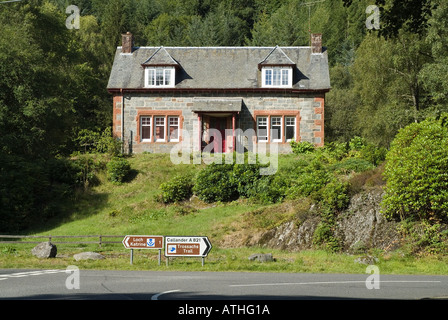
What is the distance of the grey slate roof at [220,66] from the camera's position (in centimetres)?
4166

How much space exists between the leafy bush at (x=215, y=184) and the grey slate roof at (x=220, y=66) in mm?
9732

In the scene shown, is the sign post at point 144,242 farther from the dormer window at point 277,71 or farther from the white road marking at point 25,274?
the dormer window at point 277,71

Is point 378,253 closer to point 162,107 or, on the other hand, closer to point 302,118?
point 302,118

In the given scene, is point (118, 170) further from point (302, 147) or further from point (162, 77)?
point (302, 147)

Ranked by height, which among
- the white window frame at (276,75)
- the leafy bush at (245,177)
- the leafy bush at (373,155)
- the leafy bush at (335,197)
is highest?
the white window frame at (276,75)

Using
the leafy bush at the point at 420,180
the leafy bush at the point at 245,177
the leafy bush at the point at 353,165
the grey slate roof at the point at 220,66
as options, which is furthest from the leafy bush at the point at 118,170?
the leafy bush at the point at 420,180

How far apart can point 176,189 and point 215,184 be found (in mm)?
2170

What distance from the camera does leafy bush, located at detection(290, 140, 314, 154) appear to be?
131 ft

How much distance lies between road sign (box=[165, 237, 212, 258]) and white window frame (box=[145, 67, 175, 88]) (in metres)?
23.2

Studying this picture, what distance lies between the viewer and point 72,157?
39031 mm

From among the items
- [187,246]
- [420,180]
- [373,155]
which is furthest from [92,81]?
[420,180]

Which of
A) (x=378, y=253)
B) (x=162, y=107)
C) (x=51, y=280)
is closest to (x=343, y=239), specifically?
(x=378, y=253)

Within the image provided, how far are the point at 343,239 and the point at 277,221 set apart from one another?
3524 millimetres
